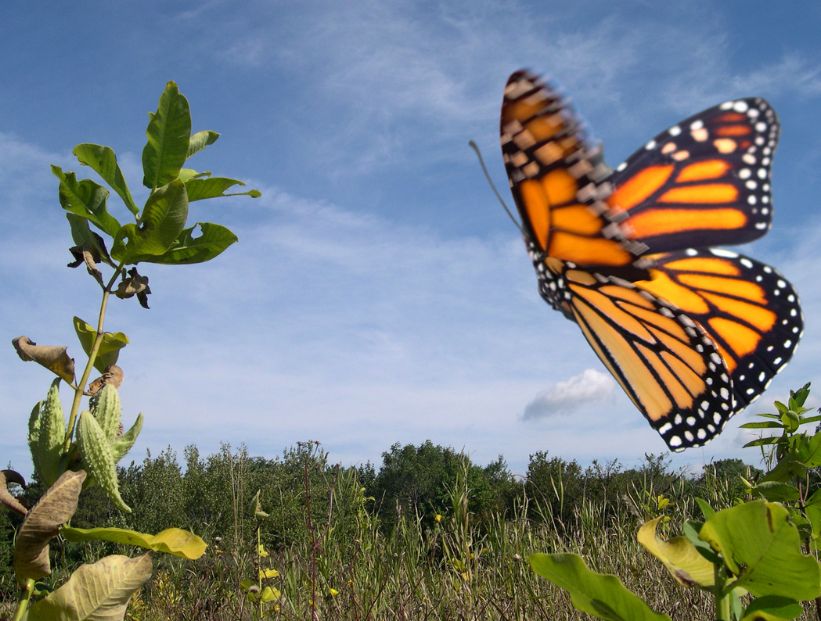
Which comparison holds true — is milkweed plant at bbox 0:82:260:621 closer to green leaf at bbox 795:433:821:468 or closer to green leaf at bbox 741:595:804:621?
green leaf at bbox 741:595:804:621

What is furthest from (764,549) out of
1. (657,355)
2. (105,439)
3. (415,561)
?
(415,561)

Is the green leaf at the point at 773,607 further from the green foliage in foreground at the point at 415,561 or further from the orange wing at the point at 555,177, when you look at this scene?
the green foliage in foreground at the point at 415,561

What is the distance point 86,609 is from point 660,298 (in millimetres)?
1394

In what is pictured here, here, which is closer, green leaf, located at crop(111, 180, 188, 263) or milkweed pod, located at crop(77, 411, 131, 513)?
milkweed pod, located at crop(77, 411, 131, 513)

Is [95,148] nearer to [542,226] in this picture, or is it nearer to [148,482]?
[542,226]

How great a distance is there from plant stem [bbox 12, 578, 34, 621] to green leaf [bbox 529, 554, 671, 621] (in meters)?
0.92

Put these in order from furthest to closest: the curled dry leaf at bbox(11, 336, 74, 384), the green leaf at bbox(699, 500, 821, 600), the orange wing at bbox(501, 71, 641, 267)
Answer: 1. the curled dry leaf at bbox(11, 336, 74, 384)
2. the orange wing at bbox(501, 71, 641, 267)
3. the green leaf at bbox(699, 500, 821, 600)

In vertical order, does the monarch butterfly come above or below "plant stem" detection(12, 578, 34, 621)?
above

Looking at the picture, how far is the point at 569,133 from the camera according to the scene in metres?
0.99

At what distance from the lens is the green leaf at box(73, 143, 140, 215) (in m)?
1.41

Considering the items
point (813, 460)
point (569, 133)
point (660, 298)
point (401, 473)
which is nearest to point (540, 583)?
point (813, 460)

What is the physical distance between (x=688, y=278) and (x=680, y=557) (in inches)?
44.3

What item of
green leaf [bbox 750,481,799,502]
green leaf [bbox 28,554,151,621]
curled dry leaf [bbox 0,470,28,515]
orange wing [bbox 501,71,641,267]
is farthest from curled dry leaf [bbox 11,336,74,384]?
green leaf [bbox 750,481,799,502]

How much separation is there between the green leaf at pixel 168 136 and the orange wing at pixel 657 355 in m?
0.91
